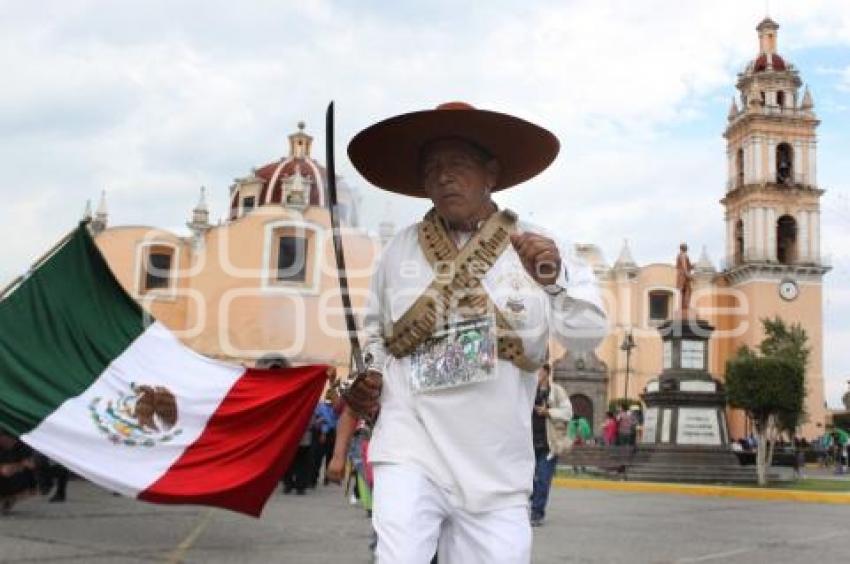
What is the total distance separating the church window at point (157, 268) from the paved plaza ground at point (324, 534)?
32.3 m

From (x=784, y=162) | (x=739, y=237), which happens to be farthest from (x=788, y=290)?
(x=784, y=162)

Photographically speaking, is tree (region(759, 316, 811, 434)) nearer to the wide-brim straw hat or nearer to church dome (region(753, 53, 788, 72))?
church dome (region(753, 53, 788, 72))

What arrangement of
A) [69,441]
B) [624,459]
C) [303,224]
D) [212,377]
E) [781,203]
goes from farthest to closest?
[781,203], [303,224], [624,459], [212,377], [69,441]

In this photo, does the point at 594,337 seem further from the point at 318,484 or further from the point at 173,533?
the point at 318,484

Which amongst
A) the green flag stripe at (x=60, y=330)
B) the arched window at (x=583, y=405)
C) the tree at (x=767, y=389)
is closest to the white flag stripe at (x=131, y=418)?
the green flag stripe at (x=60, y=330)

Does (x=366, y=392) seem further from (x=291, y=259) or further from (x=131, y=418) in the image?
(x=291, y=259)

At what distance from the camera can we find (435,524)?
121 inches

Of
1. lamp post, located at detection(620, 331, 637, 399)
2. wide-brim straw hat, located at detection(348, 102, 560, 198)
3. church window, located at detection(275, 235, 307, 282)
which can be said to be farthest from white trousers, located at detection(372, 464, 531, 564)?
church window, located at detection(275, 235, 307, 282)

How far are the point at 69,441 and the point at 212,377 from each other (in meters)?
1.22

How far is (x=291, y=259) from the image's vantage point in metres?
43.7

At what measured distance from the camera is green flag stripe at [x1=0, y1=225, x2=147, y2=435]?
303 inches

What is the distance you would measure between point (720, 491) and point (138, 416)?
11575 mm

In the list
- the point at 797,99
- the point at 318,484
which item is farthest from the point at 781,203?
the point at 318,484

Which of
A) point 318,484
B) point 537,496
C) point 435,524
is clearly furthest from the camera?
point 318,484
